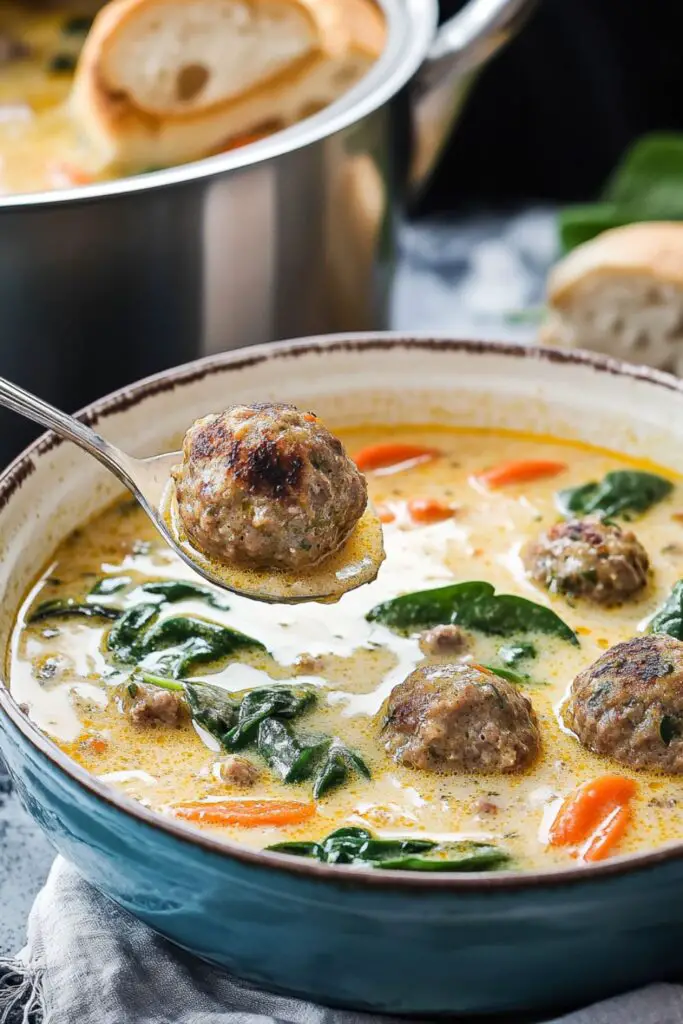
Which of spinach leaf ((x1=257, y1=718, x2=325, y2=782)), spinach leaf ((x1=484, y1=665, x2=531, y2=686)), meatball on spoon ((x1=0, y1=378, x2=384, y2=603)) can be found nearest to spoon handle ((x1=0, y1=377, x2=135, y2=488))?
meatball on spoon ((x1=0, y1=378, x2=384, y2=603))

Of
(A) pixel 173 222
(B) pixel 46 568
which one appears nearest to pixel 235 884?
(B) pixel 46 568

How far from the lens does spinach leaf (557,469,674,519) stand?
11.0ft

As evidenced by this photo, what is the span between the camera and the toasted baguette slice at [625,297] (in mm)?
4391

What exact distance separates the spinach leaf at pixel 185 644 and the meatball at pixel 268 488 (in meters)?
0.23

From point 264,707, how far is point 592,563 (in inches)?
30.7

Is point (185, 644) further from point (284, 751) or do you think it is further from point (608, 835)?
point (608, 835)

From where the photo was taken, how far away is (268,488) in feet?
8.53

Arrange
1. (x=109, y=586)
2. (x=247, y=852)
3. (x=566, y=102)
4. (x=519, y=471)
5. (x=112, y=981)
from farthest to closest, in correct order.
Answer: (x=566, y=102)
(x=519, y=471)
(x=109, y=586)
(x=112, y=981)
(x=247, y=852)

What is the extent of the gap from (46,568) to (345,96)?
1574 millimetres

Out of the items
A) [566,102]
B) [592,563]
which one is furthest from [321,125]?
[566,102]

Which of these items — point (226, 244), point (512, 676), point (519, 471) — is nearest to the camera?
point (512, 676)

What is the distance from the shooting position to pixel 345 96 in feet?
12.7

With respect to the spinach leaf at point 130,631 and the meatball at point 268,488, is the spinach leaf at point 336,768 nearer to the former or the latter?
the meatball at point 268,488

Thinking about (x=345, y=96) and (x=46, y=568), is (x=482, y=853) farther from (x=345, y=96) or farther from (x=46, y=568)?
(x=345, y=96)
